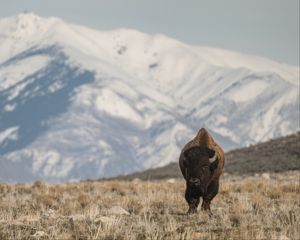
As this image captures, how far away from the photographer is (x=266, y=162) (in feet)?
188

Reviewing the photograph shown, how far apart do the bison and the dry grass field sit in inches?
18.3

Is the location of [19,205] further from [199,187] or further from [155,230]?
[155,230]

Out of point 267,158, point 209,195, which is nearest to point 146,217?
point 209,195

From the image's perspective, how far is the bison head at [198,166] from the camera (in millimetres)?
18406

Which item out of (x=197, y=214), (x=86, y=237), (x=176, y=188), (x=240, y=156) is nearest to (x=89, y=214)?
(x=197, y=214)

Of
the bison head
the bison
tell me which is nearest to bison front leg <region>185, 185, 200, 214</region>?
the bison

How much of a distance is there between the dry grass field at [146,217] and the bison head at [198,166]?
27.2 inches

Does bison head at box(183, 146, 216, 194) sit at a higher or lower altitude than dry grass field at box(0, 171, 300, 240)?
higher

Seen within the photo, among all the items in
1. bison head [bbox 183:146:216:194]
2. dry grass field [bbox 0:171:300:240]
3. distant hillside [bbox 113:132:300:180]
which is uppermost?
distant hillside [bbox 113:132:300:180]

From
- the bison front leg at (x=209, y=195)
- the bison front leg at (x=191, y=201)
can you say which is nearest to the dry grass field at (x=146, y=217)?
the bison front leg at (x=209, y=195)

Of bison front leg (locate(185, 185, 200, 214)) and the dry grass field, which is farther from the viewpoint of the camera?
bison front leg (locate(185, 185, 200, 214))

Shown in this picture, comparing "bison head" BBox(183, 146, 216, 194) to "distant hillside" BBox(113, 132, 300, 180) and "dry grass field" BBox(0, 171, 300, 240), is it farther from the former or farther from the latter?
"distant hillside" BBox(113, 132, 300, 180)

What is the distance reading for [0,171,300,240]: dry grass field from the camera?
13680mm

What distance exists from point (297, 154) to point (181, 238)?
46.1m
